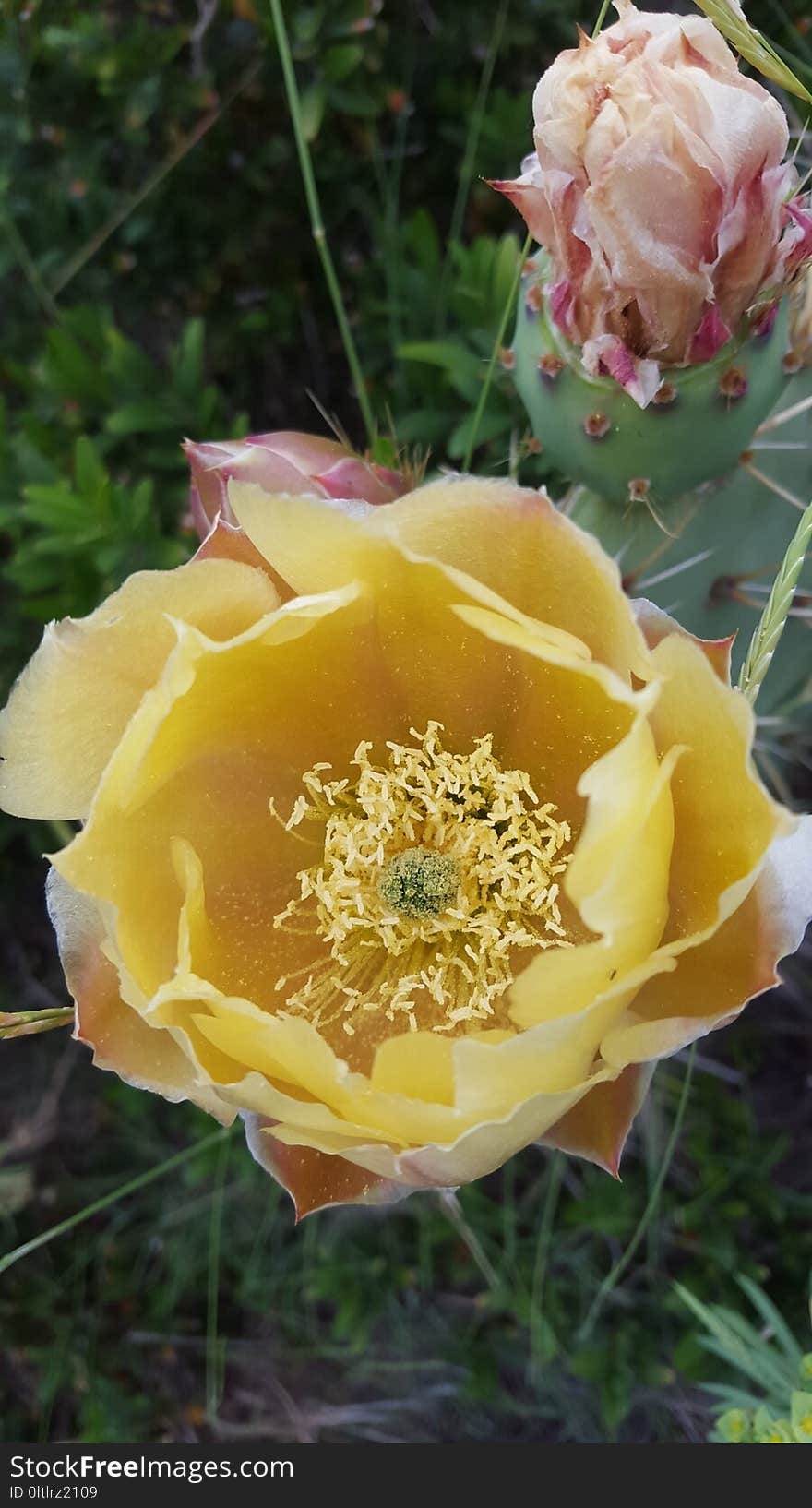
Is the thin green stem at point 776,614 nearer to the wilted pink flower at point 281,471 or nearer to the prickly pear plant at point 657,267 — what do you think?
the prickly pear plant at point 657,267

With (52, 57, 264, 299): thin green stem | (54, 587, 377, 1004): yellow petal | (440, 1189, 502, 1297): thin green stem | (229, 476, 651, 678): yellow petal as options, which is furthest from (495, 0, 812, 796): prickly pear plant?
(440, 1189, 502, 1297): thin green stem

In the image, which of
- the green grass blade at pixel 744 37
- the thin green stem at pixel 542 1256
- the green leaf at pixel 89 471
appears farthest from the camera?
the thin green stem at pixel 542 1256

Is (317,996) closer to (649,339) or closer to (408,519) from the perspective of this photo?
(408,519)

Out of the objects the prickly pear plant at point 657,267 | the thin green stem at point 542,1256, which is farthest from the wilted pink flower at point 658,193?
the thin green stem at point 542,1256

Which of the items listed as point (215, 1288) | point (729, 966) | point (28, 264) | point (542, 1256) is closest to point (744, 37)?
point (729, 966)

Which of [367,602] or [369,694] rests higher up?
[367,602]

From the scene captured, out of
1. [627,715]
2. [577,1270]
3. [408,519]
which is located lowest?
[577,1270]

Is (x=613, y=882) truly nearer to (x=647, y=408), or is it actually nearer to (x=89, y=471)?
(x=647, y=408)

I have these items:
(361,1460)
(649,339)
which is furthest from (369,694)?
(361,1460)
